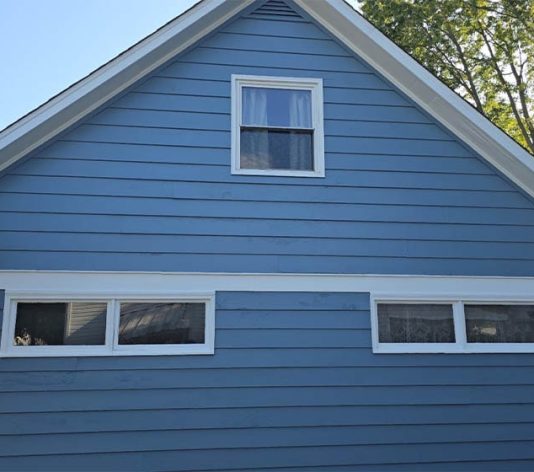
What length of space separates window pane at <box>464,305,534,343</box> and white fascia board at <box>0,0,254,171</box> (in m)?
4.30

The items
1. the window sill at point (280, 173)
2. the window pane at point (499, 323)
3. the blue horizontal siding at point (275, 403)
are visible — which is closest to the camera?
the blue horizontal siding at point (275, 403)

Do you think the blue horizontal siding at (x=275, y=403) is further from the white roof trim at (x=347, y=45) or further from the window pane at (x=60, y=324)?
the white roof trim at (x=347, y=45)

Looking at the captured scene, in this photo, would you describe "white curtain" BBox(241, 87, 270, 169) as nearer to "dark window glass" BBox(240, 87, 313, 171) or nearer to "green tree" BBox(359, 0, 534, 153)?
"dark window glass" BBox(240, 87, 313, 171)

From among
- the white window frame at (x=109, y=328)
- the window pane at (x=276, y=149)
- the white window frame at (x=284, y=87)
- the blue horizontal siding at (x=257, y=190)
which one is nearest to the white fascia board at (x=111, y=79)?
the blue horizontal siding at (x=257, y=190)

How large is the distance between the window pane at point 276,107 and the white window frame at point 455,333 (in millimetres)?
2164

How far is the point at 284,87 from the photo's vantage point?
19.3 ft

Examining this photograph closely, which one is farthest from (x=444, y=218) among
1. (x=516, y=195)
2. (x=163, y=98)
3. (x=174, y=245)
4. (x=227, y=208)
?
(x=163, y=98)

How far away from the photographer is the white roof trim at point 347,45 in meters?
5.10

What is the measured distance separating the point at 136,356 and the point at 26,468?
4.53 feet

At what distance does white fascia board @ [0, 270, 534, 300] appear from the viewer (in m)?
5.01

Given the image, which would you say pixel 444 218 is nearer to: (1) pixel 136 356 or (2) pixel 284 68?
(2) pixel 284 68

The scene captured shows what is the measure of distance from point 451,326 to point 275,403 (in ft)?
6.98

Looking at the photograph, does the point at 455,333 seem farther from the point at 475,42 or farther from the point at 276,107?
the point at 475,42

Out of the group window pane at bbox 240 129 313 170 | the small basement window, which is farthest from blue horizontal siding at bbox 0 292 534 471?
window pane at bbox 240 129 313 170
